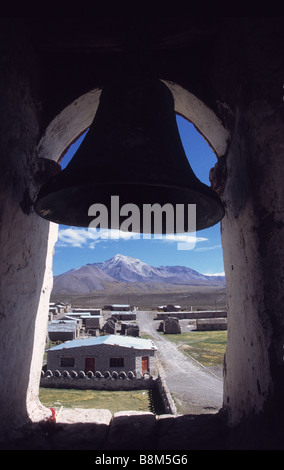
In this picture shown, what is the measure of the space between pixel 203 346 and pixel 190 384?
11.1 meters

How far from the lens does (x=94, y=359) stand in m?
19.3

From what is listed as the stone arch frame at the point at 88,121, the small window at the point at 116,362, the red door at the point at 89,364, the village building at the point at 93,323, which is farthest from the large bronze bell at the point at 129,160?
the village building at the point at 93,323

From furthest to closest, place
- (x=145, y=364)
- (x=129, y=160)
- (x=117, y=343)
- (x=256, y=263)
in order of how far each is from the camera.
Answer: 1. (x=117, y=343)
2. (x=145, y=364)
3. (x=256, y=263)
4. (x=129, y=160)

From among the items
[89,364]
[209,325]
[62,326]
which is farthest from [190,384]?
[209,325]

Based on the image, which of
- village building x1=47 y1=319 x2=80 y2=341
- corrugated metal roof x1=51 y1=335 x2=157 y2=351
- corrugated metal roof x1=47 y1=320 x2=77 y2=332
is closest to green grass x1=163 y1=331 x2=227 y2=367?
corrugated metal roof x1=51 y1=335 x2=157 y2=351

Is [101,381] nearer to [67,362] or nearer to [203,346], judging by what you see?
[67,362]

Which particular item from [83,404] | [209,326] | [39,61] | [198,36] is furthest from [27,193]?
[209,326]

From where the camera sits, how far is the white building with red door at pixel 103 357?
18828 millimetres

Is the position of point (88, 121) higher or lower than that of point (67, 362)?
higher

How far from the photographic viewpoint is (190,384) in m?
17.0

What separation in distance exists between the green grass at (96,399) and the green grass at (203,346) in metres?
7.56

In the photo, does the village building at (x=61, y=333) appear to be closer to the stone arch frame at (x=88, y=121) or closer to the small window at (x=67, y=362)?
the small window at (x=67, y=362)

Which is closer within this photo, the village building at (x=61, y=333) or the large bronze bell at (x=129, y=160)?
the large bronze bell at (x=129, y=160)

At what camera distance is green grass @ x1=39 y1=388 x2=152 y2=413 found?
13.5m
